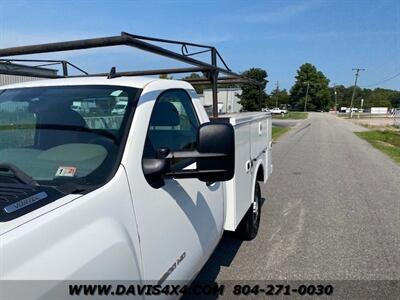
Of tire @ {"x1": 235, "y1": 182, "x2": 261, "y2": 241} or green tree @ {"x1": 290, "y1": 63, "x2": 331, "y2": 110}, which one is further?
green tree @ {"x1": 290, "y1": 63, "x2": 331, "y2": 110}

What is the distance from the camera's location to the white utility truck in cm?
153

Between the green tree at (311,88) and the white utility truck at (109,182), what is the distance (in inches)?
4936

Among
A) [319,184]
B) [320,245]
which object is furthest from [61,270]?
[319,184]

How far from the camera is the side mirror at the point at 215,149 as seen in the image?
6.89ft

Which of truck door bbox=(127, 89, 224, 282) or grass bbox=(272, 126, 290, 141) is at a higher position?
truck door bbox=(127, 89, 224, 282)

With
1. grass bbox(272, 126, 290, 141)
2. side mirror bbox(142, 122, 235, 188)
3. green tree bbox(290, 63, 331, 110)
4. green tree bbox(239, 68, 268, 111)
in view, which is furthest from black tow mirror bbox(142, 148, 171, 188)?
green tree bbox(290, 63, 331, 110)

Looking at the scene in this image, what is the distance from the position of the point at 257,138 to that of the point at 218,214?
2.01m

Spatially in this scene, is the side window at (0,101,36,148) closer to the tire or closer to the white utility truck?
the white utility truck

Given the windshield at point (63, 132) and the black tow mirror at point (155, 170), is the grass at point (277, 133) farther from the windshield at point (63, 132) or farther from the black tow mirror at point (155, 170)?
the black tow mirror at point (155, 170)

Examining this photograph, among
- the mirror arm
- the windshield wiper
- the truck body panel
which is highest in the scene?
the windshield wiper

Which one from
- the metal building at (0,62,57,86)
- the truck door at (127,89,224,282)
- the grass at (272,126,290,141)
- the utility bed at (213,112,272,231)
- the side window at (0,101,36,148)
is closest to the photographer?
the truck door at (127,89,224,282)

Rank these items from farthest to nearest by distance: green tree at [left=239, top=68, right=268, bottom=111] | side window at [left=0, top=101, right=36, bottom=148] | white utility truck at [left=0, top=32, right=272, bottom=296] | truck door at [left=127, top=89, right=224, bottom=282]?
green tree at [left=239, top=68, right=268, bottom=111]
side window at [left=0, top=101, right=36, bottom=148]
truck door at [left=127, top=89, right=224, bottom=282]
white utility truck at [left=0, top=32, right=272, bottom=296]

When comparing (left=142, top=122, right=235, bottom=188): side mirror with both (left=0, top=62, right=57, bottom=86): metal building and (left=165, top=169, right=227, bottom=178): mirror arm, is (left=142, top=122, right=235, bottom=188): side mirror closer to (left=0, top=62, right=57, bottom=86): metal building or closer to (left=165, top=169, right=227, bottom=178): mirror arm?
(left=165, top=169, right=227, bottom=178): mirror arm

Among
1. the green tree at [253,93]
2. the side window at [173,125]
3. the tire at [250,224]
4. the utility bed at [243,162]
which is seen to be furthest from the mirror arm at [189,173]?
the green tree at [253,93]
